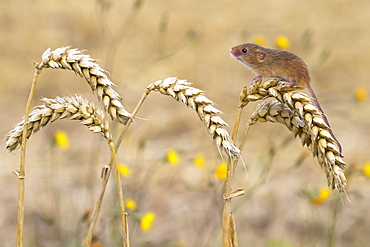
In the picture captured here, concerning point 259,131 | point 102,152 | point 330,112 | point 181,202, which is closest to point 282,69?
point 181,202

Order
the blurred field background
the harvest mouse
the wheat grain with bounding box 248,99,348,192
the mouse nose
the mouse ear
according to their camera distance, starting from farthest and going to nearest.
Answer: the blurred field background → the mouse nose → the mouse ear → the harvest mouse → the wheat grain with bounding box 248,99,348,192

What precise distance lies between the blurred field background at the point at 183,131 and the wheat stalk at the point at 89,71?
71 cm

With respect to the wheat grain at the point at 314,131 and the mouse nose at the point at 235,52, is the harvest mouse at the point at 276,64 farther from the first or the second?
the wheat grain at the point at 314,131

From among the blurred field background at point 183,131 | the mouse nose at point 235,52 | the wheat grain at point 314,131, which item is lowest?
the wheat grain at point 314,131

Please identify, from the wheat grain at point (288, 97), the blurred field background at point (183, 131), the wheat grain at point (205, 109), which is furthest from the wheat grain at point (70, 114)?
the blurred field background at point (183, 131)

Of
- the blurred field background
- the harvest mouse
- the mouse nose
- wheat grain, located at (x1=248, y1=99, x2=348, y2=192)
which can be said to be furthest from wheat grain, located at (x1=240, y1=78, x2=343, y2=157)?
the mouse nose

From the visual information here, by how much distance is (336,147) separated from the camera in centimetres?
134

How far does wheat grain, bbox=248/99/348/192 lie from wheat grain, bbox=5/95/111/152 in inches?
16.4

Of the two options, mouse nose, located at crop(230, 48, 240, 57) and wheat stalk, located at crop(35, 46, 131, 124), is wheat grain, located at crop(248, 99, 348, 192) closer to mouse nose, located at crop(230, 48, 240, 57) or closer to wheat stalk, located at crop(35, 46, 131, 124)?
wheat stalk, located at crop(35, 46, 131, 124)

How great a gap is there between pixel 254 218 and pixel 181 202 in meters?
0.63

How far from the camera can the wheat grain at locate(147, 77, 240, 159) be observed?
4.34 ft

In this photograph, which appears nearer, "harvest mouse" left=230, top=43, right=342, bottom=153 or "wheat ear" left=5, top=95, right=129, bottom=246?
"wheat ear" left=5, top=95, right=129, bottom=246

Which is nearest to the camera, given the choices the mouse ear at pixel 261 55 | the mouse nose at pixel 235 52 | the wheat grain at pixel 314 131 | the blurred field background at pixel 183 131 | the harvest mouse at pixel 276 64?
the wheat grain at pixel 314 131

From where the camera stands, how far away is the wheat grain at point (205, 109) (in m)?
1.32
